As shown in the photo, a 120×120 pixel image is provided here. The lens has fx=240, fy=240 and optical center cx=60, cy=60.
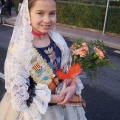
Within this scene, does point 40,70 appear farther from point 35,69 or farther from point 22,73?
point 22,73

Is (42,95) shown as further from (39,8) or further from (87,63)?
(39,8)

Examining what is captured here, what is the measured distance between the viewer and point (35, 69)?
185 centimetres

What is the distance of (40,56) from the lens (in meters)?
1.86

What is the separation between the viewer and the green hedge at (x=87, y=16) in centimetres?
1041

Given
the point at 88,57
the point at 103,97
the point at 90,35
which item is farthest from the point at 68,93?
the point at 90,35

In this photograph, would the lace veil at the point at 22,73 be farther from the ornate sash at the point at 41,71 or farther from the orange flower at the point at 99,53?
the orange flower at the point at 99,53

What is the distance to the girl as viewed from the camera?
1767 mm

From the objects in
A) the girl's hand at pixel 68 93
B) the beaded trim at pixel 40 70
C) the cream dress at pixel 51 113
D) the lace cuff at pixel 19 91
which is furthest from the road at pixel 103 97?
the lace cuff at pixel 19 91

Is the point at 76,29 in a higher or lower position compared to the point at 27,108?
lower

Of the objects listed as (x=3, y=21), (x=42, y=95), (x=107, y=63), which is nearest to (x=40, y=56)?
(x=42, y=95)

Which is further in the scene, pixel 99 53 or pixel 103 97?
pixel 103 97

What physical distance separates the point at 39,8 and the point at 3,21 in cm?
1242

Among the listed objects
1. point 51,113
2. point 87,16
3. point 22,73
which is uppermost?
point 22,73

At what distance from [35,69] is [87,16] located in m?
9.90
